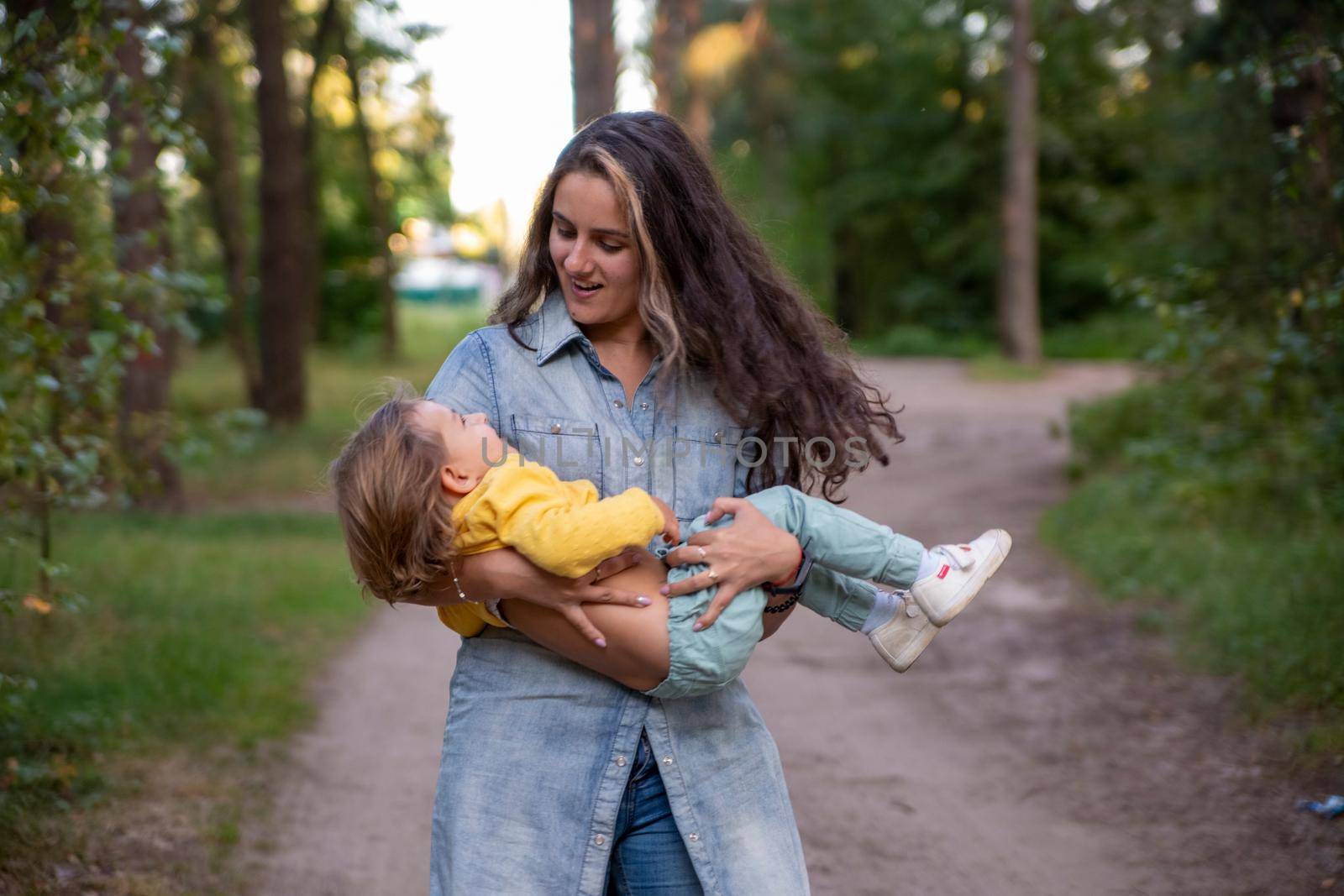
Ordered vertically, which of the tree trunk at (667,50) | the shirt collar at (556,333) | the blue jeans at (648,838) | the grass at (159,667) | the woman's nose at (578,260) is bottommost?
the grass at (159,667)

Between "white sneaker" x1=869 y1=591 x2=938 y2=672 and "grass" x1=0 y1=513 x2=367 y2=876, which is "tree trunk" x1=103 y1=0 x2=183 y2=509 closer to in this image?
"grass" x1=0 y1=513 x2=367 y2=876

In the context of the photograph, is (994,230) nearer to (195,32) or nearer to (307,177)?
(307,177)

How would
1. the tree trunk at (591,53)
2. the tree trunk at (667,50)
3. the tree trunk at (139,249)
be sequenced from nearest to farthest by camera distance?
the tree trunk at (139,249) → the tree trunk at (591,53) → the tree trunk at (667,50)

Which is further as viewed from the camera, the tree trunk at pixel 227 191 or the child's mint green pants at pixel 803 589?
the tree trunk at pixel 227 191

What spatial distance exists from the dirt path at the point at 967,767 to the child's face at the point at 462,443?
3.84 feet

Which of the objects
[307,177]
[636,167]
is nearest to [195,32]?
[307,177]

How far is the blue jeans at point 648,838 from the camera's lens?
2402mm

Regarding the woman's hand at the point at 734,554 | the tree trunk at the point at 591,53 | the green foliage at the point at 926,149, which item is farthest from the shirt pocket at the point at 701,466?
the green foliage at the point at 926,149

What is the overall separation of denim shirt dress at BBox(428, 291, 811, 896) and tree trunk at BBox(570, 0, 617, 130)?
9765 millimetres

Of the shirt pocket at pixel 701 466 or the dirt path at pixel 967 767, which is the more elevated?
the shirt pocket at pixel 701 466

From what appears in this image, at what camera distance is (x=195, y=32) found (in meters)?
16.4

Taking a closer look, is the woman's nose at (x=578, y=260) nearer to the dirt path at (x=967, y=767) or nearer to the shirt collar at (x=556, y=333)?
the shirt collar at (x=556, y=333)

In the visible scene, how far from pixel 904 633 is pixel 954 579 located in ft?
0.48

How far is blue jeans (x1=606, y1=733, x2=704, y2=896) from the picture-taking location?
2.40 meters
